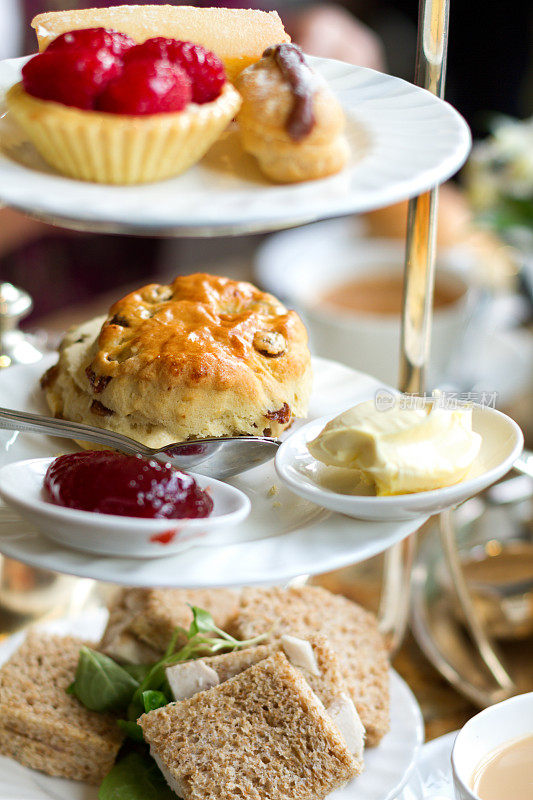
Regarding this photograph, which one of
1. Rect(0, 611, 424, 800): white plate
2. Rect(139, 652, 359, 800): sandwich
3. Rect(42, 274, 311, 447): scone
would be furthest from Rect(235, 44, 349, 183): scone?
Rect(0, 611, 424, 800): white plate

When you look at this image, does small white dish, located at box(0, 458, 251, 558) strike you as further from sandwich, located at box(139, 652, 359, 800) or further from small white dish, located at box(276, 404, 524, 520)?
sandwich, located at box(139, 652, 359, 800)

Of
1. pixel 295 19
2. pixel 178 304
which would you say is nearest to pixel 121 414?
pixel 178 304

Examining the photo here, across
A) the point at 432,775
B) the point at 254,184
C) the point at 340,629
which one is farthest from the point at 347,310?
the point at 254,184

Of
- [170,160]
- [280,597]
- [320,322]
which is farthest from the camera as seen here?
[320,322]

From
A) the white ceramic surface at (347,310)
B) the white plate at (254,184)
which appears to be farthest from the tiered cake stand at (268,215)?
the white ceramic surface at (347,310)

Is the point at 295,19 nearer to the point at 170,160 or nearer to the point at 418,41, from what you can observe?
the point at 418,41

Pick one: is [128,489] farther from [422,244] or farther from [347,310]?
[347,310]
